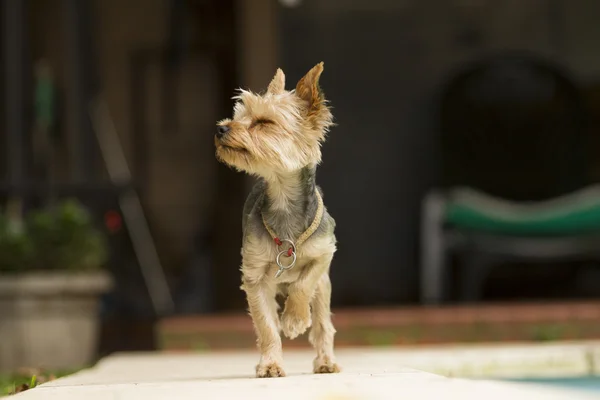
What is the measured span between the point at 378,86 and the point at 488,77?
3.38ft

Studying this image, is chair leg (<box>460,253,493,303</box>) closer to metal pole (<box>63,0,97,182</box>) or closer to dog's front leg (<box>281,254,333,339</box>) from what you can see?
metal pole (<box>63,0,97,182</box>)

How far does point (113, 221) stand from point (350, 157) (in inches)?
92.4

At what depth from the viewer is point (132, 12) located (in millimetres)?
12734

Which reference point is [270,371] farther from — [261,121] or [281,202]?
[261,121]

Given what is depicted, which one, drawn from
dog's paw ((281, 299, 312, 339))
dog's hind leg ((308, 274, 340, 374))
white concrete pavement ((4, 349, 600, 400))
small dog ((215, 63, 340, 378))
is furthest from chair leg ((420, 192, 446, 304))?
dog's paw ((281, 299, 312, 339))

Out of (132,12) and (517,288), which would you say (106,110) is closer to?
(132,12)

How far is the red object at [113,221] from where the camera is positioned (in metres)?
9.77

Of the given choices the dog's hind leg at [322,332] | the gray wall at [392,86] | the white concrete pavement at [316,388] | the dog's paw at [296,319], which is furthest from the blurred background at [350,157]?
the dog's paw at [296,319]

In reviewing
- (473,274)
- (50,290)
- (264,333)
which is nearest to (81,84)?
(50,290)

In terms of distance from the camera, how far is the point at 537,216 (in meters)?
9.77

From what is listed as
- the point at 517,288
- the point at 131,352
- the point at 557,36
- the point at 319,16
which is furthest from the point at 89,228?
the point at 557,36

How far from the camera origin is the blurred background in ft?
29.9

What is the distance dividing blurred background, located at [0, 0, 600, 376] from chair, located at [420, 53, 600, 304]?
0.02 metres

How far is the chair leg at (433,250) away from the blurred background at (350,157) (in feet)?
0.07
